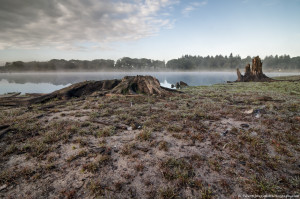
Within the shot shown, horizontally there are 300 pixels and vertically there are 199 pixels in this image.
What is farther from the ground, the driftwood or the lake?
the lake

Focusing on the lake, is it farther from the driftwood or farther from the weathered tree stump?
the weathered tree stump

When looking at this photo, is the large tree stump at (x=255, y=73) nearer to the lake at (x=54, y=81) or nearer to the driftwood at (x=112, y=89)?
the lake at (x=54, y=81)

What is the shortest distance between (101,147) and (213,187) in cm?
445

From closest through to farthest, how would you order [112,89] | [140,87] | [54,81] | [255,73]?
[112,89] < [140,87] < [255,73] < [54,81]

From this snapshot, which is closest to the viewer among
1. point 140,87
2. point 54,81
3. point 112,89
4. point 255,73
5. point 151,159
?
point 151,159

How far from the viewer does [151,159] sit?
5254 millimetres

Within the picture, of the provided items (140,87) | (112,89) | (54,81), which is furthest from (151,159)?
(54,81)

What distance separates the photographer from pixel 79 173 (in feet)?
15.0

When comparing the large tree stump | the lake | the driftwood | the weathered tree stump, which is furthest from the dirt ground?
the large tree stump

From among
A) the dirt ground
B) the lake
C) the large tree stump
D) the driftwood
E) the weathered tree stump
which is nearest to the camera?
the dirt ground

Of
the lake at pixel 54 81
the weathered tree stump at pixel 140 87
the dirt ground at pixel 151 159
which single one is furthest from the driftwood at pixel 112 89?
the lake at pixel 54 81

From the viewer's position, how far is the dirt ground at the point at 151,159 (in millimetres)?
3966

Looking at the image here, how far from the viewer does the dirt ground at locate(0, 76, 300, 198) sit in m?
3.97

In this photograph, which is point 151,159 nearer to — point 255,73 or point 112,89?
point 112,89
